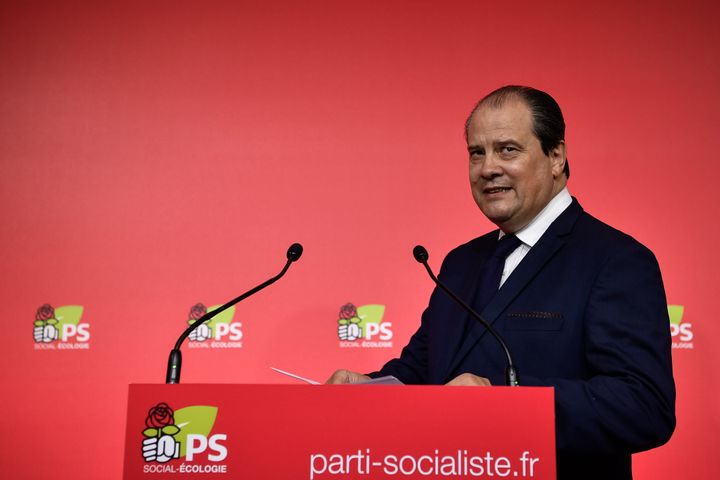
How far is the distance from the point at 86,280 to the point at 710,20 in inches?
120

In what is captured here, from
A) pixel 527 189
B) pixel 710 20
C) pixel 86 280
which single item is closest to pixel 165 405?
pixel 527 189

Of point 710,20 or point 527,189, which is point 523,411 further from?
point 710,20

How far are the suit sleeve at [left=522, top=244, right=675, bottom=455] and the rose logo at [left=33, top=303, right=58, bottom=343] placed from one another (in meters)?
2.32

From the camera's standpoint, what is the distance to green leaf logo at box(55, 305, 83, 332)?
3111 mm

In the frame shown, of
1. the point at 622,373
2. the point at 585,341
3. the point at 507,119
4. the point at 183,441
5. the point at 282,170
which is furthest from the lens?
the point at 282,170

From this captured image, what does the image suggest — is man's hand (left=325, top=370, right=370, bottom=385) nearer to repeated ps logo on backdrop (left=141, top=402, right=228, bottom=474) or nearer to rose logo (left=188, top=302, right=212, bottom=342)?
repeated ps logo on backdrop (left=141, top=402, right=228, bottom=474)

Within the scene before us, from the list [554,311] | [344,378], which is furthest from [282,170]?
[554,311]

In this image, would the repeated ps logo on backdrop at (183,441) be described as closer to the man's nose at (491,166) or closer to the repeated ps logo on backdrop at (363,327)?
the man's nose at (491,166)

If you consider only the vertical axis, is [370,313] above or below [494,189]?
below

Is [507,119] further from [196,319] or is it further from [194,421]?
[196,319]

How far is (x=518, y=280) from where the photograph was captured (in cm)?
183

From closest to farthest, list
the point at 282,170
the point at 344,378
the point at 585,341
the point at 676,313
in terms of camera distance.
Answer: the point at 585,341, the point at 344,378, the point at 676,313, the point at 282,170

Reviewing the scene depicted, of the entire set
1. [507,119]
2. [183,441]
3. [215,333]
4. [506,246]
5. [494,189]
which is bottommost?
[183,441]

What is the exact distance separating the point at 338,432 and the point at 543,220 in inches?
41.9
